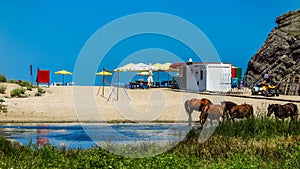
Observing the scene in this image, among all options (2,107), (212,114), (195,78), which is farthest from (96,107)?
(195,78)

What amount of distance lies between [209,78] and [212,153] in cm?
3723

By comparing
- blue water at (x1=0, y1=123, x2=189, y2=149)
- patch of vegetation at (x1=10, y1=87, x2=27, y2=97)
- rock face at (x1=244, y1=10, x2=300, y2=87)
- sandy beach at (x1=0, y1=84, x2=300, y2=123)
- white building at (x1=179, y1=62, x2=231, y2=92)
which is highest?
rock face at (x1=244, y1=10, x2=300, y2=87)

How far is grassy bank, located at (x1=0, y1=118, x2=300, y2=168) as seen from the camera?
9.97 meters

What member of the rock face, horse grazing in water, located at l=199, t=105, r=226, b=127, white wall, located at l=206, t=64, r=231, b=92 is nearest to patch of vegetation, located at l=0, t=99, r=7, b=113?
horse grazing in water, located at l=199, t=105, r=226, b=127

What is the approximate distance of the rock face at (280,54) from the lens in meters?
54.4

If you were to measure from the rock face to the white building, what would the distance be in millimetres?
6170

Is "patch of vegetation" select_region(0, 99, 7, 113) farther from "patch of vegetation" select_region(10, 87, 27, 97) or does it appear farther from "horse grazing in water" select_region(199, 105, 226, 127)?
"horse grazing in water" select_region(199, 105, 226, 127)

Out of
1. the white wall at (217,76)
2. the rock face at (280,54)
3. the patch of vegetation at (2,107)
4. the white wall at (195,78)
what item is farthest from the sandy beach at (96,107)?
the rock face at (280,54)

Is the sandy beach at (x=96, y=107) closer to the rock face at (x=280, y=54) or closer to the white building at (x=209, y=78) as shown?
the white building at (x=209, y=78)

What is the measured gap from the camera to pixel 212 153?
41.1 feet

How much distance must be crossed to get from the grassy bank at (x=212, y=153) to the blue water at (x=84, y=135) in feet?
5.98

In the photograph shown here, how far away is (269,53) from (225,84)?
45.1ft

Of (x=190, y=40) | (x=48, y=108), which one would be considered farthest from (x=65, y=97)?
(x=190, y=40)

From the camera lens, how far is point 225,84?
4809 centimetres
